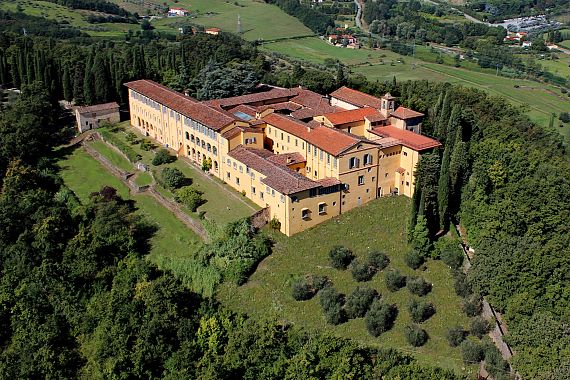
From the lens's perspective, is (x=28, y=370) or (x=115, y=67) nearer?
(x=28, y=370)

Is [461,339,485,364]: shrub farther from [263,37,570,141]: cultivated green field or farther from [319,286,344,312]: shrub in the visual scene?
[263,37,570,141]: cultivated green field

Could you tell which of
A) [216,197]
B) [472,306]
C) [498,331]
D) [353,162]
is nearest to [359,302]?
[472,306]

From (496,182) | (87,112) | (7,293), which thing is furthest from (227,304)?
(87,112)

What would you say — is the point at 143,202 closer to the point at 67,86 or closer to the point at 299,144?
the point at 299,144

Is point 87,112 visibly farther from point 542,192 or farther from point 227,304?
point 542,192

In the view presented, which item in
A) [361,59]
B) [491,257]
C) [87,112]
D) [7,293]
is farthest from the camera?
[361,59]

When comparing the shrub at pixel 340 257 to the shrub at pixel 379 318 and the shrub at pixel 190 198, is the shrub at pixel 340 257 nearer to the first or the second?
the shrub at pixel 379 318

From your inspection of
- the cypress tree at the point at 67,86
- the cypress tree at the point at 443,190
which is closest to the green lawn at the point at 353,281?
the cypress tree at the point at 443,190
